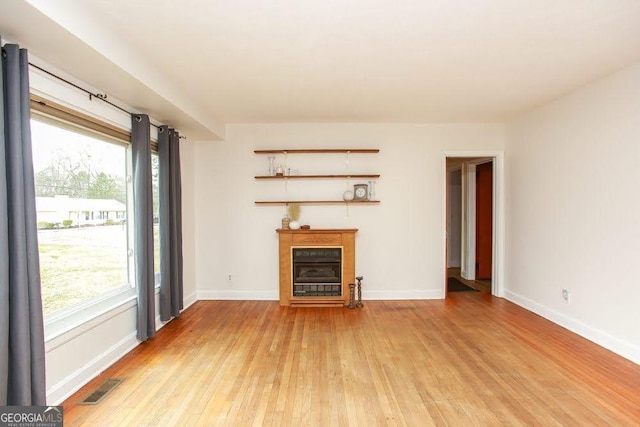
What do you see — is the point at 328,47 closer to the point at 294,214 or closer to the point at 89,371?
the point at 294,214

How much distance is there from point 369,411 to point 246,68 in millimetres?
2812

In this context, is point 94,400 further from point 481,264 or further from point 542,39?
point 481,264

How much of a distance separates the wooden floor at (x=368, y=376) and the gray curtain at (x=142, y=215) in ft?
1.31

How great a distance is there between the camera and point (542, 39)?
2.45 metres

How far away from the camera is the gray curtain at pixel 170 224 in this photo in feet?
12.7

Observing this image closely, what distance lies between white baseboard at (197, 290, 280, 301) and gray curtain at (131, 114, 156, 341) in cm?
164

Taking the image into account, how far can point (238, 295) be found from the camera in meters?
5.03

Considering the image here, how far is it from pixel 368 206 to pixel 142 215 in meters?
2.99

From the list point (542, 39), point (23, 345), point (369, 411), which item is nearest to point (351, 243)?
point (369, 411)

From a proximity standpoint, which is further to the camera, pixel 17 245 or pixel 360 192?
pixel 360 192

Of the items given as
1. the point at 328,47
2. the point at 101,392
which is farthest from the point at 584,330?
the point at 101,392

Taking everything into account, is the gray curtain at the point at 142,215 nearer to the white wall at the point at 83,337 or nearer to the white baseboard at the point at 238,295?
the white wall at the point at 83,337

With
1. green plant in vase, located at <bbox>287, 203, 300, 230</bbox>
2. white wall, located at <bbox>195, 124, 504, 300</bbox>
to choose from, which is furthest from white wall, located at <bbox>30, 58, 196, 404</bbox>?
green plant in vase, located at <bbox>287, 203, 300, 230</bbox>

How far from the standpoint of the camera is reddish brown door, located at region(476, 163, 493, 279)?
605 cm
